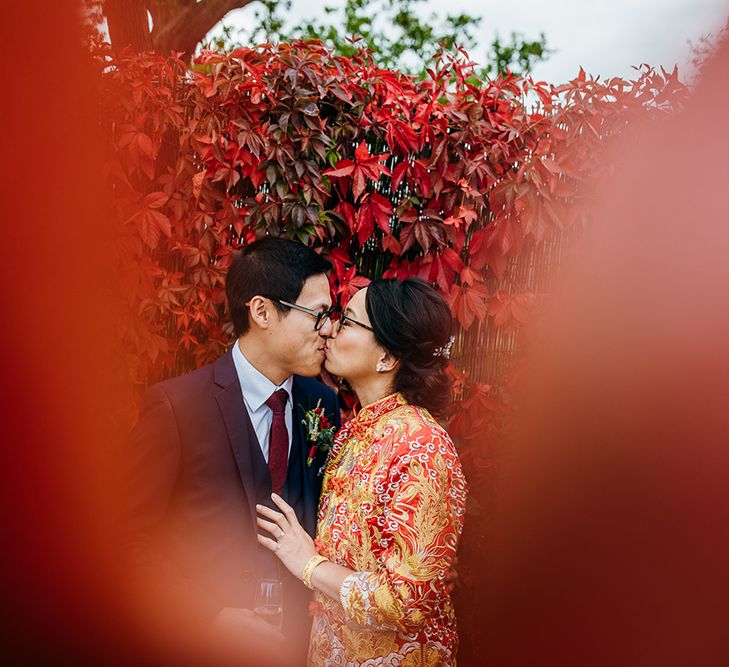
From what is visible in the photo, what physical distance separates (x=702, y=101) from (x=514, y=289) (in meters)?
1.47

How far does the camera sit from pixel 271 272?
2080 millimetres

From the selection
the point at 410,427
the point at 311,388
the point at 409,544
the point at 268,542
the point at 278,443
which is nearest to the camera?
the point at 409,544

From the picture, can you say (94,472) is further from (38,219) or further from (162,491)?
(162,491)

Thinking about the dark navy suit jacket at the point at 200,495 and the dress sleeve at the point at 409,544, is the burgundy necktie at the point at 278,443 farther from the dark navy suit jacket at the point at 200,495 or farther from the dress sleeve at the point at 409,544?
the dress sleeve at the point at 409,544

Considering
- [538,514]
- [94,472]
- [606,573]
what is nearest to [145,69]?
[94,472]

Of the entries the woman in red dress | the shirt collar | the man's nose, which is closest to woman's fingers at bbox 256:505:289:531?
the woman in red dress

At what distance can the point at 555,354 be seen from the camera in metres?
2.02

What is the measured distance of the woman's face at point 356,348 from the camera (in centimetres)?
188

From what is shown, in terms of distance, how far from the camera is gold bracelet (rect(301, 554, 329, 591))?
174cm

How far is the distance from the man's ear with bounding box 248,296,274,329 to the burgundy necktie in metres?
0.23

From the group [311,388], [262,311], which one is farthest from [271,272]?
[311,388]

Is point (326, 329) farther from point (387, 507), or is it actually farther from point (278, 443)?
point (387, 507)

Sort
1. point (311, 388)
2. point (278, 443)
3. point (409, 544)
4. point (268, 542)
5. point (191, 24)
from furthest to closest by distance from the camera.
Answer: point (191, 24) < point (311, 388) < point (278, 443) < point (268, 542) < point (409, 544)

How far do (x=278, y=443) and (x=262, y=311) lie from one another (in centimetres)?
44
